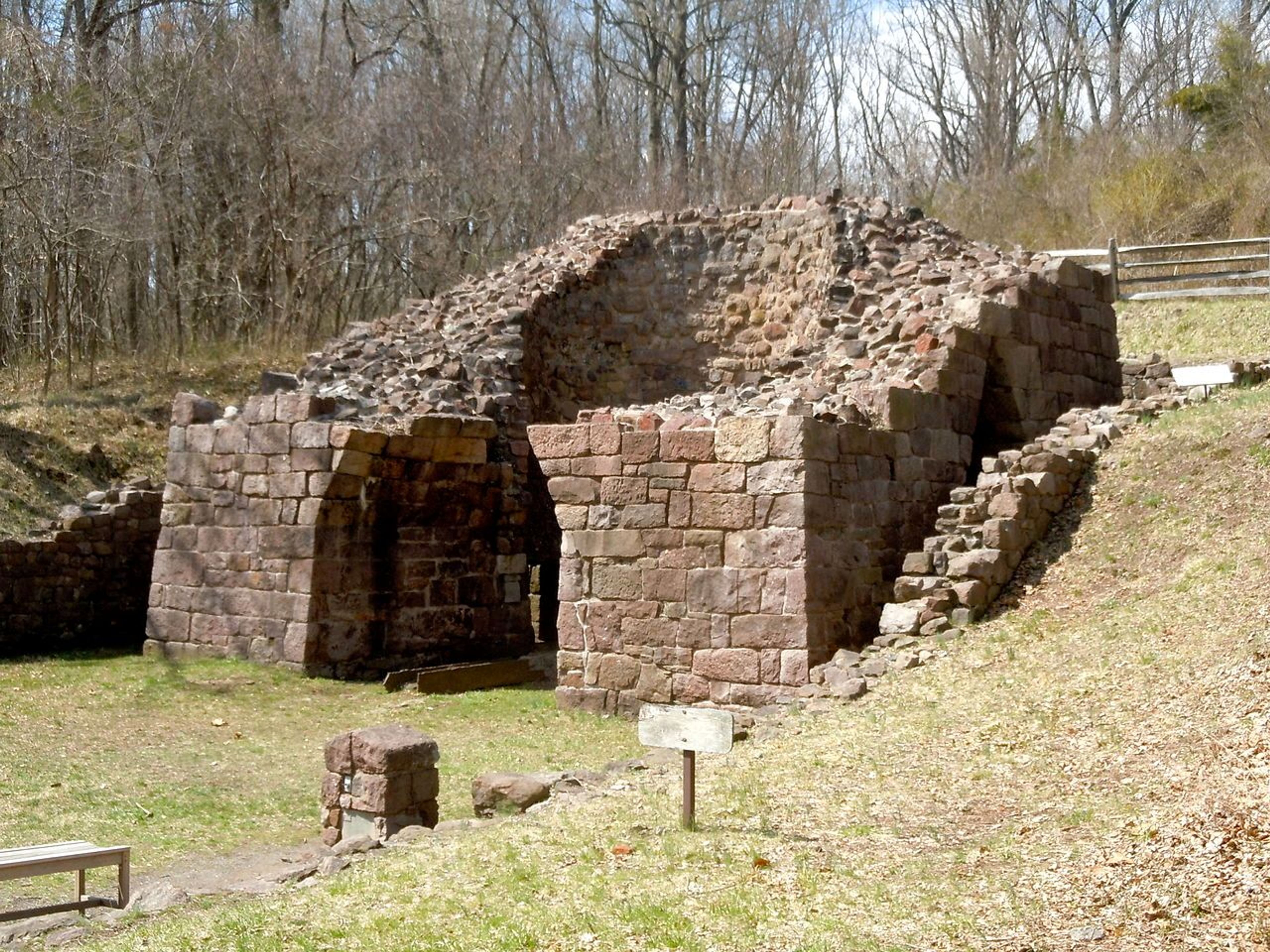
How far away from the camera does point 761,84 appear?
114ft

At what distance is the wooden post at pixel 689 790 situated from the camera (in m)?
6.60

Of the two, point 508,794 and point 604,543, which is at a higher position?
point 604,543

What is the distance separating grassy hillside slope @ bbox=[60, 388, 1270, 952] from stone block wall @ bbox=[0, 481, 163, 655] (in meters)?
10.4

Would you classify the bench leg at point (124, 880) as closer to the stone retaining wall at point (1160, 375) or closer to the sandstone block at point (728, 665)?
the sandstone block at point (728, 665)

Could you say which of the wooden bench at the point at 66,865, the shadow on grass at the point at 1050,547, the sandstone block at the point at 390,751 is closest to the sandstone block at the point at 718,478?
the shadow on grass at the point at 1050,547

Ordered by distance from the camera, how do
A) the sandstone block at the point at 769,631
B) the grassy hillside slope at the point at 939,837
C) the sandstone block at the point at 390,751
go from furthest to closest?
the sandstone block at the point at 769,631 < the sandstone block at the point at 390,751 < the grassy hillside slope at the point at 939,837

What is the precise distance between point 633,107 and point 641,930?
31315 mm

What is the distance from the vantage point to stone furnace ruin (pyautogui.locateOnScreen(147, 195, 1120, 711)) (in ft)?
35.6

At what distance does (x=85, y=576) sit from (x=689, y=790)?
1199cm

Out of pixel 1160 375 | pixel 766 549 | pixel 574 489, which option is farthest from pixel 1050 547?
pixel 1160 375

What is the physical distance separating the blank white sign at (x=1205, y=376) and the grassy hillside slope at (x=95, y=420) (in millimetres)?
13412

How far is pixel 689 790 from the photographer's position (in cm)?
664

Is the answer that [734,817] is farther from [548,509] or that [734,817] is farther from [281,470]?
[548,509]

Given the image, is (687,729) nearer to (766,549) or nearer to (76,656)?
(766,549)
